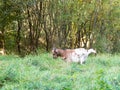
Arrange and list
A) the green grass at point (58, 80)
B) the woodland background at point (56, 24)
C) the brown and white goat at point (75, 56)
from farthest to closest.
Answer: the woodland background at point (56, 24), the brown and white goat at point (75, 56), the green grass at point (58, 80)

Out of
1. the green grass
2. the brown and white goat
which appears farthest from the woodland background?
the green grass

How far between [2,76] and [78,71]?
278 centimetres

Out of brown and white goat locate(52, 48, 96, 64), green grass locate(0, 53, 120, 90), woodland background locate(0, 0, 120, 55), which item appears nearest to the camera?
green grass locate(0, 53, 120, 90)

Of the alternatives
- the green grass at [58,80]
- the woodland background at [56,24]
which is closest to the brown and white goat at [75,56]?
the green grass at [58,80]

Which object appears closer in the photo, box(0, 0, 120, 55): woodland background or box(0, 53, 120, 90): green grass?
box(0, 53, 120, 90): green grass

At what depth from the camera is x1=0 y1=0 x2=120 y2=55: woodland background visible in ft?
57.8

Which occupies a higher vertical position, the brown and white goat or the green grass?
the green grass

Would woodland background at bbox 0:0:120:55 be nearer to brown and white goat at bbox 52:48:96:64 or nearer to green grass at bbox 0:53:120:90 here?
brown and white goat at bbox 52:48:96:64

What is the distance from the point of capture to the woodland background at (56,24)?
17.6 meters

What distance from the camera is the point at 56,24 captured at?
739 inches

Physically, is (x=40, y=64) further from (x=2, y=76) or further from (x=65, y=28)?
(x=65, y=28)

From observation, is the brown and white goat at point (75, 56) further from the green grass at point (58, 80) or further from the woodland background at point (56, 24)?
the woodland background at point (56, 24)

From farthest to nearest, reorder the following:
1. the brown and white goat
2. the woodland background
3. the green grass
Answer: the woodland background < the brown and white goat < the green grass

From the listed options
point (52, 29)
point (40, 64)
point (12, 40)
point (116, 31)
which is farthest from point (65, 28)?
point (40, 64)
